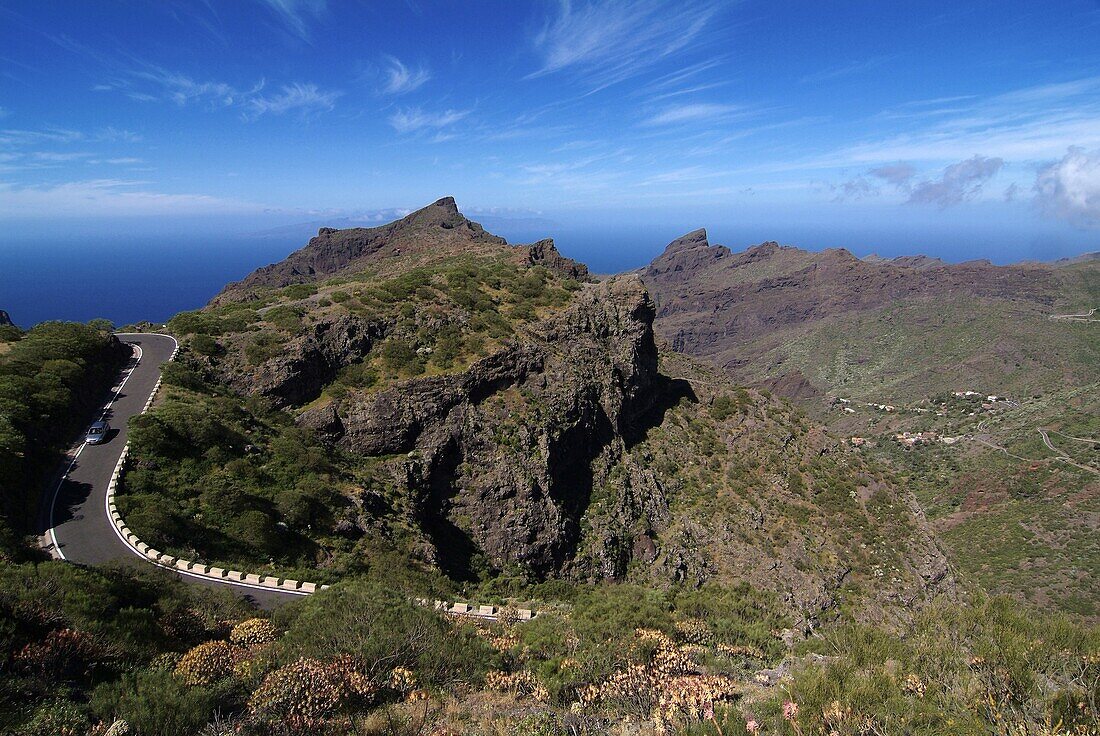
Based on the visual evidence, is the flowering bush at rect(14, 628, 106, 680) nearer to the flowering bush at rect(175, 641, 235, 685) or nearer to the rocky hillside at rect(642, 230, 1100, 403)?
the flowering bush at rect(175, 641, 235, 685)

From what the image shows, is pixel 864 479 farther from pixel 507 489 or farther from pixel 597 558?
pixel 507 489

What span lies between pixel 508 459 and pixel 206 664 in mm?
20887

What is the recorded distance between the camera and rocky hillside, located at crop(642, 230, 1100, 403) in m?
115

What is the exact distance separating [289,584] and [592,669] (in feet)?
40.5

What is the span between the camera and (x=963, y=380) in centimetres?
11244

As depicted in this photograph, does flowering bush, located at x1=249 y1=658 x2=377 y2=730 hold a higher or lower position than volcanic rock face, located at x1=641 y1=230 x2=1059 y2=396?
higher

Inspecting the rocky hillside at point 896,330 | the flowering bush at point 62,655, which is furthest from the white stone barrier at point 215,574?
the rocky hillside at point 896,330

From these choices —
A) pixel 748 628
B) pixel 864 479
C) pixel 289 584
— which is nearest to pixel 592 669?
pixel 748 628

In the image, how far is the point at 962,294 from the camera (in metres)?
166

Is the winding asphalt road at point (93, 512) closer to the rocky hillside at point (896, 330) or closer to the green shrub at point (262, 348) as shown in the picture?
the green shrub at point (262, 348)

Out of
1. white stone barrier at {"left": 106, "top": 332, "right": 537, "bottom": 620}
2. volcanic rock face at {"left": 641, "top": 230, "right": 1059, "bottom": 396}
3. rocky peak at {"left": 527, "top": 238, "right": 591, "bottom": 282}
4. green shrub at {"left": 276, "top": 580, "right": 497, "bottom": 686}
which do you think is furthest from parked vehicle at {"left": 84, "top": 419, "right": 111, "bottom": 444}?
volcanic rock face at {"left": 641, "top": 230, "right": 1059, "bottom": 396}

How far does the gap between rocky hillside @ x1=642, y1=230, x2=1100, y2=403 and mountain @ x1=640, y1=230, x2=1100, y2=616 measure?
54 centimetres

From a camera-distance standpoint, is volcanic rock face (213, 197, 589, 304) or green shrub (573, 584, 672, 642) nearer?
green shrub (573, 584, 672, 642)

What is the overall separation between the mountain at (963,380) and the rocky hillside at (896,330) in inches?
21.3
